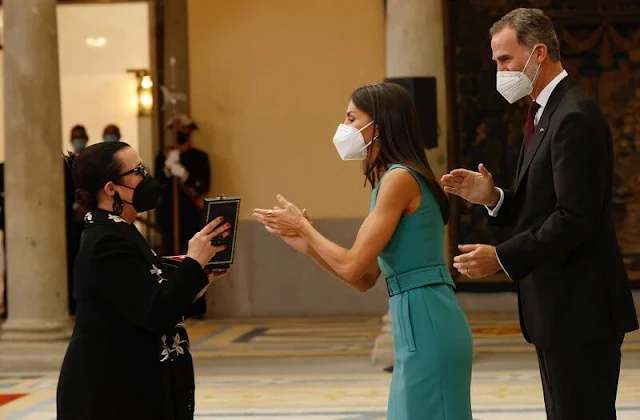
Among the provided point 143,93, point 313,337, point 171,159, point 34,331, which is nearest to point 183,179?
point 171,159

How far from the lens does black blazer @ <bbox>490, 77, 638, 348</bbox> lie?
339 cm

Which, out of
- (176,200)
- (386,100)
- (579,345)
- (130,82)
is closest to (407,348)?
(579,345)

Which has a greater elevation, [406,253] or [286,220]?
[286,220]

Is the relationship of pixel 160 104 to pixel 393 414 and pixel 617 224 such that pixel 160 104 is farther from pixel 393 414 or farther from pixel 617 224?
pixel 393 414

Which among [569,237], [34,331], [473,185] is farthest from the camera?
[34,331]

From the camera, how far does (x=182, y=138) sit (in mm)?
12242

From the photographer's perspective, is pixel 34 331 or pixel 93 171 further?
pixel 34 331

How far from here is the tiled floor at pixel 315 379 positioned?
696cm

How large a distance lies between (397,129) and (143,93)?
1216cm

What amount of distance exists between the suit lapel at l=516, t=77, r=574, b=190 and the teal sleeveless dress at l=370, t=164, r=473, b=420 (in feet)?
0.96

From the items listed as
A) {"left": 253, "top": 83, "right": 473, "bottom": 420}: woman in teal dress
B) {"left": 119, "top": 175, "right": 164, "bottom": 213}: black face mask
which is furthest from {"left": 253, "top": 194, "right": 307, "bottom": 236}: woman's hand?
{"left": 119, "top": 175, "right": 164, "bottom": 213}: black face mask

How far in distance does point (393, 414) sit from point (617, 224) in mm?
9019

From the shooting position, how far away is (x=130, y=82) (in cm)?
1761

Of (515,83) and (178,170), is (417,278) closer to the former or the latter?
(515,83)
